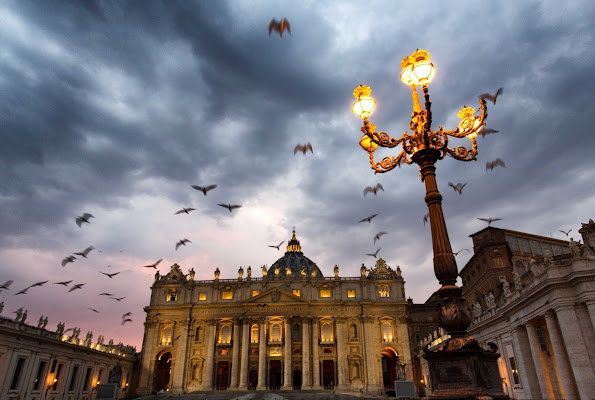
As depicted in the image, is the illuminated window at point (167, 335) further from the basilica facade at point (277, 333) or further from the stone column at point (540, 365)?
the stone column at point (540, 365)

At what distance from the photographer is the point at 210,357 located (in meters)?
66.2

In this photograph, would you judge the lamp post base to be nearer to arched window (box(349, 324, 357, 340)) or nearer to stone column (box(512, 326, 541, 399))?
stone column (box(512, 326, 541, 399))

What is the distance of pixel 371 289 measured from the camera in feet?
234

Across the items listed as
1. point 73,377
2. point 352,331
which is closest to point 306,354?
point 352,331

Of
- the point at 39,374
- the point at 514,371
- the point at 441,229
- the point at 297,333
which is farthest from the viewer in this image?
the point at 297,333

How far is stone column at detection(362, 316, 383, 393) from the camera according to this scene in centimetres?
6240

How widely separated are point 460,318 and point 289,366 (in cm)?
→ 6155

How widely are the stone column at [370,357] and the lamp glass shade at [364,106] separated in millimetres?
60444

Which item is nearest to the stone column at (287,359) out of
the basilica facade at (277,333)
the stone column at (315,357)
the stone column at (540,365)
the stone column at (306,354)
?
the basilica facade at (277,333)

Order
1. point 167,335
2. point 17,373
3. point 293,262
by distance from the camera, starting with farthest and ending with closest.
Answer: point 293,262 < point 167,335 < point 17,373

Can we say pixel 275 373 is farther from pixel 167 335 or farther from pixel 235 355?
pixel 167 335

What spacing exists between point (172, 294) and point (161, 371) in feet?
49.5

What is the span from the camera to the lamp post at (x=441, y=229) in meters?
8.59

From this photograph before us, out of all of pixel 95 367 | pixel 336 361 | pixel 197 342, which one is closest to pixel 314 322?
pixel 336 361
